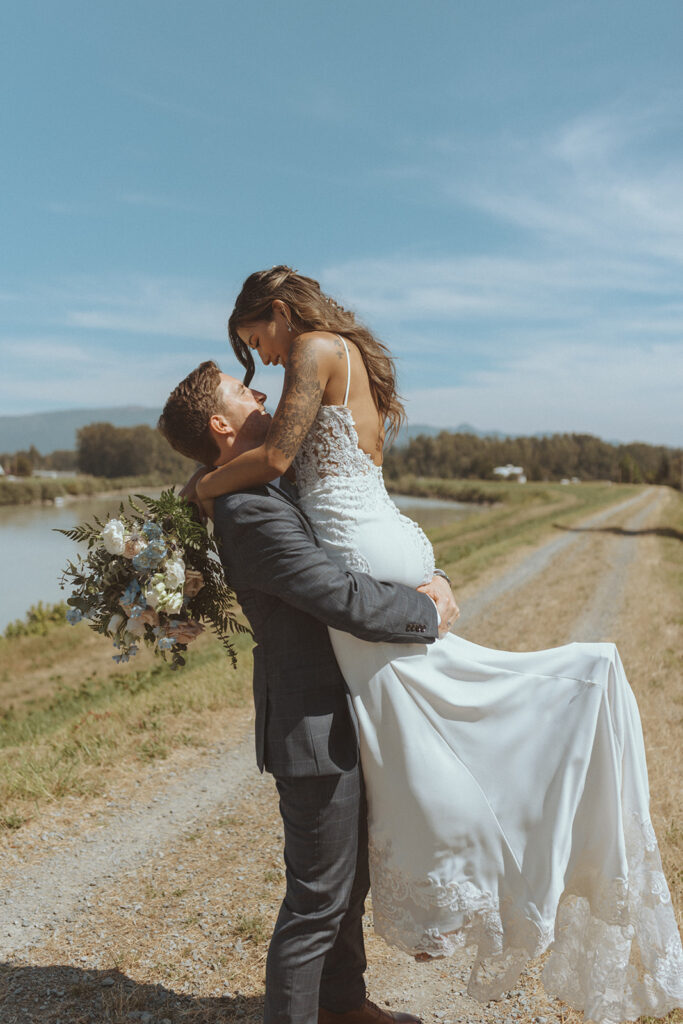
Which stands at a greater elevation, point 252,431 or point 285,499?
point 252,431

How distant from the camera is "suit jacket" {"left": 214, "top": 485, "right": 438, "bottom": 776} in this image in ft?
7.28

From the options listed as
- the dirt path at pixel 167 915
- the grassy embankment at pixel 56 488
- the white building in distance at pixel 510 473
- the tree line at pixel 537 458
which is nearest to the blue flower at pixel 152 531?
the dirt path at pixel 167 915

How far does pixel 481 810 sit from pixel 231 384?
167 cm

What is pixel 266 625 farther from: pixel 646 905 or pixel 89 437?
pixel 89 437

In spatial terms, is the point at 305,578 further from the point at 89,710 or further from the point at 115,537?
the point at 89,710

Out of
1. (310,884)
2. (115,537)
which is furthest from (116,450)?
(310,884)

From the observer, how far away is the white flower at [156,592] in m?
2.38

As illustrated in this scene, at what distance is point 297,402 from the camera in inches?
91.3

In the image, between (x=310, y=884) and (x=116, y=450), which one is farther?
(x=116, y=450)

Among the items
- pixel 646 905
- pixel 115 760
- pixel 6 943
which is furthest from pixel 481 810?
pixel 115 760

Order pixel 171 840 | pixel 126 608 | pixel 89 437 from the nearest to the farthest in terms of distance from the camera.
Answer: pixel 126 608 < pixel 171 840 < pixel 89 437

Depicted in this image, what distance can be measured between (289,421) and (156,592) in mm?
714

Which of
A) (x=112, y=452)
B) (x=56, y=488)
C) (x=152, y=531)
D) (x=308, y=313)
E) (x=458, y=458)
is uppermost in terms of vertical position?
(x=458, y=458)

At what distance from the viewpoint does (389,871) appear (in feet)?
8.15
